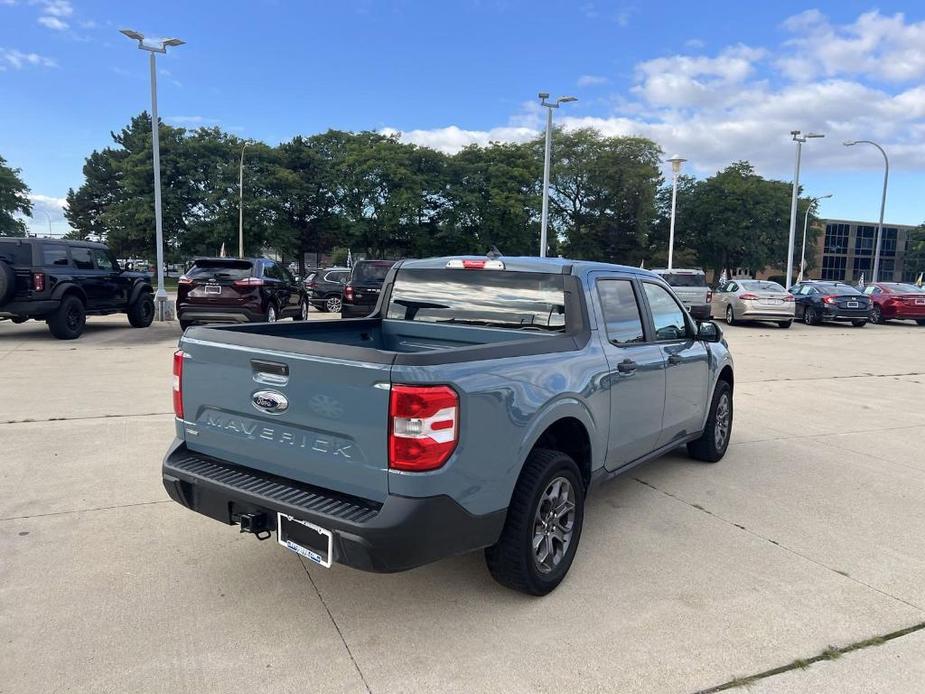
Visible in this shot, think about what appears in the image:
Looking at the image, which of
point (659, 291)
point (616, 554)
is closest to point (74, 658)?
point (616, 554)

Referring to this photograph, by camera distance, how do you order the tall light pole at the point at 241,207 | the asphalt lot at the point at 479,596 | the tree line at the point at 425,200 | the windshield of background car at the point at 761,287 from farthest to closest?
the tree line at the point at 425,200 → the tall light pole at the point at 241,207 → the windshield of background car at the point at 761,287 → the asphalt lot at the point at 479,596

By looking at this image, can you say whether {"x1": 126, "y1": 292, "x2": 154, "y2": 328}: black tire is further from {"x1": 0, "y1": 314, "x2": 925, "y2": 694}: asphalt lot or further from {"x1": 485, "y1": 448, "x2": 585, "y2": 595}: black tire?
{"x1": 485, "y1": 448, "x2": 585, "y2": 595}: black tire

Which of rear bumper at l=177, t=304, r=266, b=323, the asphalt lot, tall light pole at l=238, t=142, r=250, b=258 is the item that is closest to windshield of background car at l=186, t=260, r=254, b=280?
rear bumper at l=177, t=304, r=266, b=323

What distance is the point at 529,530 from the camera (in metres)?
3.12

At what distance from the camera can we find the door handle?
3941 mm

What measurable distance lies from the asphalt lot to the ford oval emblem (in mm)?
1007

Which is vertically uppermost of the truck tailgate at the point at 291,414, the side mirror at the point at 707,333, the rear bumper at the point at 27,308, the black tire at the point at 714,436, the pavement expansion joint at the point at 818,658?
the side mirror at the point at 707,333

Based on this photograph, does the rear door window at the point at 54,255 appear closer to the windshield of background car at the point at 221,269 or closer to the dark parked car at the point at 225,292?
the dark parked car at the point at 225,292

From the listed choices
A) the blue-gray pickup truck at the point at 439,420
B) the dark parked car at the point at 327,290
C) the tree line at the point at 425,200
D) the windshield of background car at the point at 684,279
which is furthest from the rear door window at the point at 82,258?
the tree line at the point at 425,200

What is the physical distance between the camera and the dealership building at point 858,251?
92.2 m

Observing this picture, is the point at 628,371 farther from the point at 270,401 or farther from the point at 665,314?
the point at 270,401

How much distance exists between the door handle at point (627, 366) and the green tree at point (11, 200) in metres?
60.7

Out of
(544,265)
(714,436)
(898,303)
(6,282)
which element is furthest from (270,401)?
(898,303)

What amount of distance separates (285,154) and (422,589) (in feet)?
155
